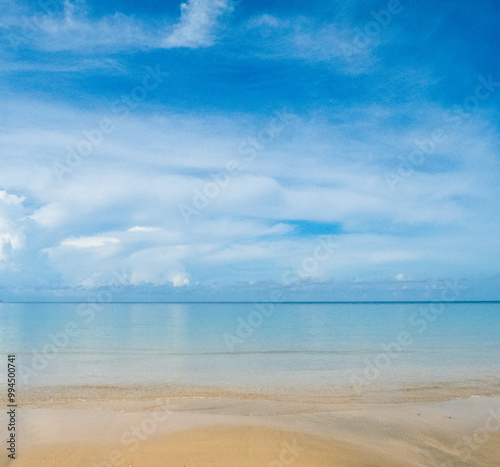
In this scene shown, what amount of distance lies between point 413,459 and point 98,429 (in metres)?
7.12

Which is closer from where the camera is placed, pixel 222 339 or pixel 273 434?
pixel 273 434

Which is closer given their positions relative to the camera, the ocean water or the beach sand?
the beach sand

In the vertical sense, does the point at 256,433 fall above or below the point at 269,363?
below

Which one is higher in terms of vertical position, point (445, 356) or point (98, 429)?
point (445, 356)

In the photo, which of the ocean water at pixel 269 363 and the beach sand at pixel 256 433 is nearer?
the beach sand at pixel 256 433

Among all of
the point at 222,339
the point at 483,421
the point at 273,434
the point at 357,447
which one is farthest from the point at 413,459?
the point at 222,339

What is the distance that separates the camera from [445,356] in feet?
74.9

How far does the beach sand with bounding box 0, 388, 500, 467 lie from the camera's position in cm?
824

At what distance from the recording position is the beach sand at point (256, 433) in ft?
27.0

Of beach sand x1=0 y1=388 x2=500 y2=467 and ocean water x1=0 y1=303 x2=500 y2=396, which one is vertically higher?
ocean water x1=0 y1=303 x2=500 y2=396

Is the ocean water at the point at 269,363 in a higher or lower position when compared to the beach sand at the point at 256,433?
higher

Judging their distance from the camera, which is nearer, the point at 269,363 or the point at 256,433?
the point at 256,433

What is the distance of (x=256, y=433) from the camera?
9.43 metres

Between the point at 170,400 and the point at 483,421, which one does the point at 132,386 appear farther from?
the point at 483,421
